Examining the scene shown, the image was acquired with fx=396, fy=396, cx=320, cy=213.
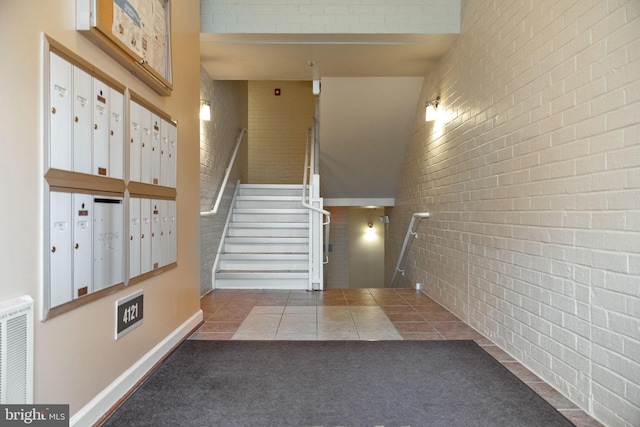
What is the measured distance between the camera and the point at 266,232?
19.1 feet

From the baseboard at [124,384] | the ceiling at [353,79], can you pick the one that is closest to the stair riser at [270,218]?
the ceiling at [353,79]

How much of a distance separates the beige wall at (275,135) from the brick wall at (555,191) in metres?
4.95

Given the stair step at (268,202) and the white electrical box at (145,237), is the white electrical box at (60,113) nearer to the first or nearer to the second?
the white electrical box at (145,237)

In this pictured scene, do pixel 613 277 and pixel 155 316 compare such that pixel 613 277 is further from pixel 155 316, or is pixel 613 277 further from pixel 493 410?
pixel 155 316

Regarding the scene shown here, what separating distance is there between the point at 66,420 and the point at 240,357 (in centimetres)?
115

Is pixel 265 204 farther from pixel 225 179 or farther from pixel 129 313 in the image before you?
pixel 129 313

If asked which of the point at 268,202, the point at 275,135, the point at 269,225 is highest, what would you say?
the point at 275,135

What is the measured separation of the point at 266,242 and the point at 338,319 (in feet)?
7.36

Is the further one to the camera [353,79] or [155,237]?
[353,79]

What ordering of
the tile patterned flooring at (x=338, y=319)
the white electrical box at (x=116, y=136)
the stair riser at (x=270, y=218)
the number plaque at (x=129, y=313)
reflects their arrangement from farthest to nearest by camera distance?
the stair riser at (x=270, y=218)
the tile patterned flooring at (x=338, y=319)
the number plaque at (x=129, y=313)
the white electrical box at (x=116, y=136)

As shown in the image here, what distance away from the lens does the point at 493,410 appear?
1.95 meters

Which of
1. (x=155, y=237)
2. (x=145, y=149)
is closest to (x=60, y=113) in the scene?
(x=145, y=149)

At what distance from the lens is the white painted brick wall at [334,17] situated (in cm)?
370

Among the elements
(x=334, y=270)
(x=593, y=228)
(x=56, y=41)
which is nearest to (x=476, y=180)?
(x=593, y=228)
